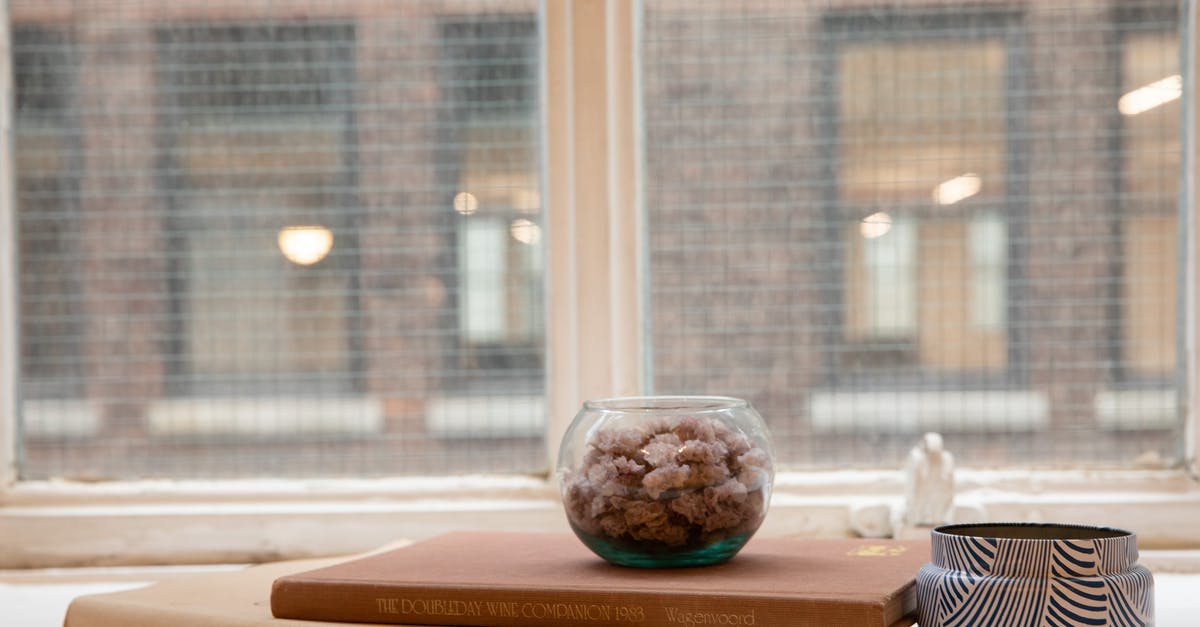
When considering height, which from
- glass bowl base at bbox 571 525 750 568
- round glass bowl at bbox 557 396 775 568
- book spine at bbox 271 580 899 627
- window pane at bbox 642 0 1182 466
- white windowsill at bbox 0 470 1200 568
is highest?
window pane at bbox 642 0 1182 466

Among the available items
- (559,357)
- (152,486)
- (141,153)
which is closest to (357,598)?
(559,357)

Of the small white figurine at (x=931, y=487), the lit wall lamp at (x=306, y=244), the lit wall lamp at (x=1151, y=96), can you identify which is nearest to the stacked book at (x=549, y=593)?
the small white figurine at (x=931, y=487)

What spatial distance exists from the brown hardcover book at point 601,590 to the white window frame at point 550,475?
429 mm

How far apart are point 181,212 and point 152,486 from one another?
0.34 m

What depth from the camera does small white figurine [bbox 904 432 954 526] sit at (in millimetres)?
1307

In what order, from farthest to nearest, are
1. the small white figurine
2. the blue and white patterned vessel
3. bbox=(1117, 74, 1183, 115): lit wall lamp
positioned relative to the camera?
bbox=(1117, 74, 1183, 115): lit wall lamp < the small white figurine < the blue and white patterned vessel

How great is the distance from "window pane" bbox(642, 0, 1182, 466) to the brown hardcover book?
0.47 metres

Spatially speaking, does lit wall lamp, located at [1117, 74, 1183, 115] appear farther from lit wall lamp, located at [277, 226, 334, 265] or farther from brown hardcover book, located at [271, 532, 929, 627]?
lit wall lamp, located at [277, 226, 334, 265]

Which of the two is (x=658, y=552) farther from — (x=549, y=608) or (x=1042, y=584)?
(x=1042, y=584)

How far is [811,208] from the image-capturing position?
1.43 meters

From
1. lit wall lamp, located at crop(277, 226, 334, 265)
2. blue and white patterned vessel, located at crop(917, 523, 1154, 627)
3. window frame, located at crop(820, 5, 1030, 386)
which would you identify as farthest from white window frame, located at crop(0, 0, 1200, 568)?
blue and white patterned vessel, located at crop(917, 523, 1154, 627)

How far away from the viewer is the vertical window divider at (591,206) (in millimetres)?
1399

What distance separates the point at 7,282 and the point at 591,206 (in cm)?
73

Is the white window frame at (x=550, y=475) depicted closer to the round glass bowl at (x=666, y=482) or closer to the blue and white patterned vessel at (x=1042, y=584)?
the round glass bowl at (x=666, y=482)
